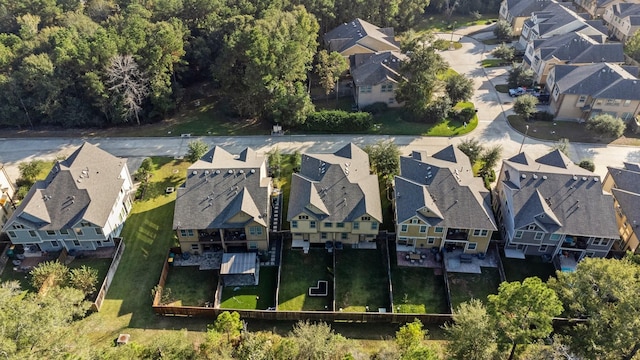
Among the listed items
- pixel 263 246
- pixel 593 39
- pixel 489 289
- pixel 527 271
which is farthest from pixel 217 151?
pixel 593 39

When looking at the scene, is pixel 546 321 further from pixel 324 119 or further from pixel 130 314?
pixel 324 119

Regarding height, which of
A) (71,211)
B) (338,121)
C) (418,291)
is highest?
(71,211)

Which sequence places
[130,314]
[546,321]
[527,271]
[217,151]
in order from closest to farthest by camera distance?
[546,321], [130,314], [527,271], [217,151]

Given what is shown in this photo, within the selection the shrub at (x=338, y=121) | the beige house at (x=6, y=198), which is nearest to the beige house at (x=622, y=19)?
the shrub at (x=338, y=121)

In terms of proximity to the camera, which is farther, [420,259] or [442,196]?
[420,259]

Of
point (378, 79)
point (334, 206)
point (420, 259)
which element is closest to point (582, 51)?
point (378, 79)

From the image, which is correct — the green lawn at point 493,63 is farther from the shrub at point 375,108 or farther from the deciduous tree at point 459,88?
the shrub at point 375,108

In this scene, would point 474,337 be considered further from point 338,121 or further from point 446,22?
point 446,22

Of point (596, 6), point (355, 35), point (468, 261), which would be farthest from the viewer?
point (596, 6)
